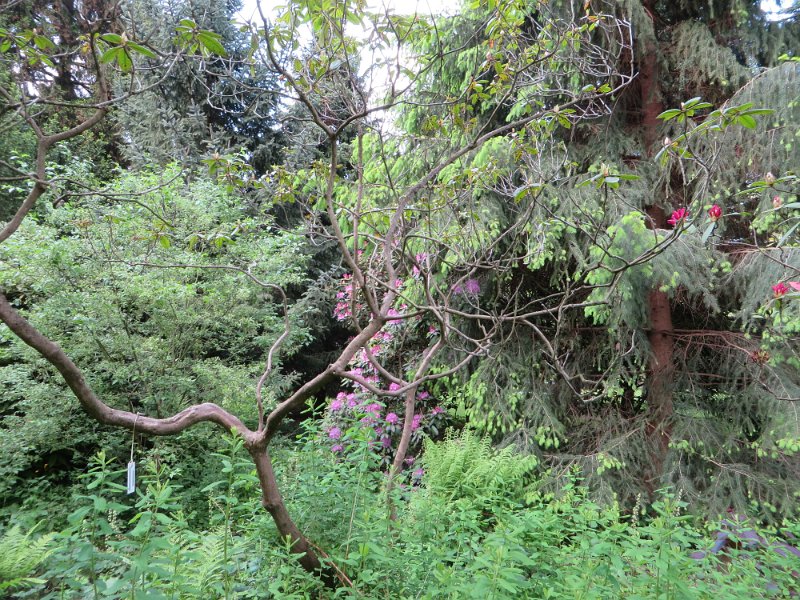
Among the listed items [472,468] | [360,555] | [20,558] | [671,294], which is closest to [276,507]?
[360,555]

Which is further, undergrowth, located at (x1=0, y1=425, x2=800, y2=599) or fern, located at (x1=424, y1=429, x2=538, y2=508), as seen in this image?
fern, located at (x1=424, y1=429, x2=538, y2=508)

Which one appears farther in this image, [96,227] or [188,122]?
[188,122]

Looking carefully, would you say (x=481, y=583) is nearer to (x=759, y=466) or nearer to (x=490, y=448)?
(x=490, y=448)

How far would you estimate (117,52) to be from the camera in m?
1.51

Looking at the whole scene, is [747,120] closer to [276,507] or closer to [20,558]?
[276,507]

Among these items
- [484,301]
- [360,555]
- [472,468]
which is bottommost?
[472,468]

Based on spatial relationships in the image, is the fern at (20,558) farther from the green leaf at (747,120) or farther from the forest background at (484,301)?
the green leaf at (747,120)

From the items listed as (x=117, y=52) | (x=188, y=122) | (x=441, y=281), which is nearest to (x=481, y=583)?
(x=117, y=52)

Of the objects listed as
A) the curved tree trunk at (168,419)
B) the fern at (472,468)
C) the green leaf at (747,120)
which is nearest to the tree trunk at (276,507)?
the curved tree trunk at (168,419)

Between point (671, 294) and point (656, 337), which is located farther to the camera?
point (656, 337)

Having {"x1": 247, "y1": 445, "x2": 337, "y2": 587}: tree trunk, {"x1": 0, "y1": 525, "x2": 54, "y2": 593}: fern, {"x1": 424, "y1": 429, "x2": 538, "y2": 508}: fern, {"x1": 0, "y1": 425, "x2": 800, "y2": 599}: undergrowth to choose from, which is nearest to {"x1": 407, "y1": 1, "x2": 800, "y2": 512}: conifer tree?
{"x1": 424, "y1": 429, "x2": 538, "y2": 508}: fern

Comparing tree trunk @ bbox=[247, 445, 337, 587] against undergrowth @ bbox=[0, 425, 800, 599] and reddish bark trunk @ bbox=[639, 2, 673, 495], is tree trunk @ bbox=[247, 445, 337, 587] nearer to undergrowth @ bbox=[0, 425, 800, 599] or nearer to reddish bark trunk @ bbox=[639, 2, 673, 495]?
undergrowth @ bbox=[0, 425, 800, 599]

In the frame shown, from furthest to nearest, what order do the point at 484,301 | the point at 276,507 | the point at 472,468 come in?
1. the point at 484,301
2. the point at 472,468
3. the point at 276,507

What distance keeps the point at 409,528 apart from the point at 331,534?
0.40m
